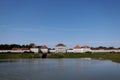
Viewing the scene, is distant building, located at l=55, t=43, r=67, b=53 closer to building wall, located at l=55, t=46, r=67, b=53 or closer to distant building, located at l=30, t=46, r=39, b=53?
building wall, located at l=55, t=46, r=67, b=53

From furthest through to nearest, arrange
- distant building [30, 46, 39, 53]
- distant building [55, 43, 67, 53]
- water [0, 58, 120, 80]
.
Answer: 1. distant building [55, 43, 67, 53]
2. distant building [30, 46, 39, 53]
3. water [0, 58, 120, 80]

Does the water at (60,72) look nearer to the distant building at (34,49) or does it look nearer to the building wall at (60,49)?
the building wall at (60,49)

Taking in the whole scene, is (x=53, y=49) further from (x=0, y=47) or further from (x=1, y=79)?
(x=1, y=79)

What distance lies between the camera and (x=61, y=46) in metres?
157

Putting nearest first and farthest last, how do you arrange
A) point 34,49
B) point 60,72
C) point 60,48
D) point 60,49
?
point 60,72 < point 34,49 < point 60,49 < point 60,48

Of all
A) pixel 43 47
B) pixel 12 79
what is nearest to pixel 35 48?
pixel 43 47

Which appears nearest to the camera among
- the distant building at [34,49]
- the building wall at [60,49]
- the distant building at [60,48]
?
the distant building at [34,49]

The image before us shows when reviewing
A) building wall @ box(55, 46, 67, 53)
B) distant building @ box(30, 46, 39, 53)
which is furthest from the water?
distant building @ box(30, 46, 39, 53)

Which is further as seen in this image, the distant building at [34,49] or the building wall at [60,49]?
the building wall at [60,49]

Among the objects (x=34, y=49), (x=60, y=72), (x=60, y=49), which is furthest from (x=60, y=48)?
(x=60, y=72)

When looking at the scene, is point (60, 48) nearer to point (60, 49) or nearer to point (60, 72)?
point (60, 49)

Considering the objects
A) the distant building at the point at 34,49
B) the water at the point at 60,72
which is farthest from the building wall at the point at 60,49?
the water at the point at 60,72

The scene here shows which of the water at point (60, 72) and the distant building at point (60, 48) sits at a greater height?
the distant building at point (60, 48)

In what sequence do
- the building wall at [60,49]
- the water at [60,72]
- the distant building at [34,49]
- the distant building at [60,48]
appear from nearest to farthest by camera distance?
the water at [60,72], the distant building at [34,49], the building wall at [60,49], the distant building at [60,48]
